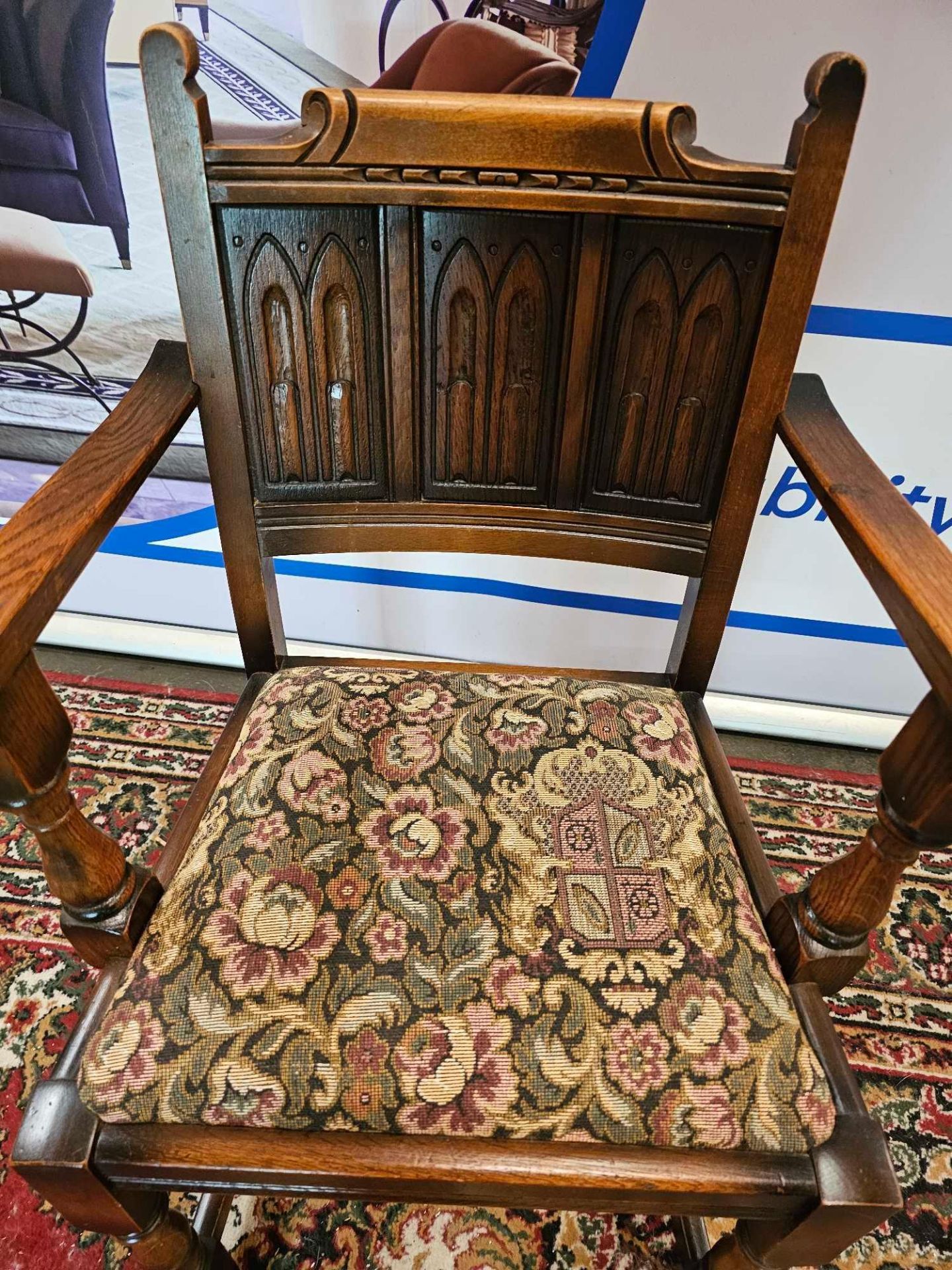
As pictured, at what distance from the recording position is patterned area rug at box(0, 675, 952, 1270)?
3.30 ft

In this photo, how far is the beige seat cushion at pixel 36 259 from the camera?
1.26 m

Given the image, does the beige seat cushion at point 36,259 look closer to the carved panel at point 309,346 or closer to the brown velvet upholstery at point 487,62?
the brown velvet upholstery at point 487,62

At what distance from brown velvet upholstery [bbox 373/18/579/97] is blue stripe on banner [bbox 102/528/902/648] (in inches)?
30.9

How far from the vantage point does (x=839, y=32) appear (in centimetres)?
100

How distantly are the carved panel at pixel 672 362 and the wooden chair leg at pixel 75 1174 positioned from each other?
727mm

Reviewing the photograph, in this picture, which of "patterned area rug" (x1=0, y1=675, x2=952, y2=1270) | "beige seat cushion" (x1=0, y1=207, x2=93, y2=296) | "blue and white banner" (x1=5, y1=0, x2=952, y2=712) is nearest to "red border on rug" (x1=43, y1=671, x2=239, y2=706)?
"patterned area rug" (x1=0, y1=675, x2=952, y2=1270)

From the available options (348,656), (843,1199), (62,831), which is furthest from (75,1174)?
(348,656)

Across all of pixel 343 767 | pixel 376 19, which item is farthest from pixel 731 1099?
pixel 376 19

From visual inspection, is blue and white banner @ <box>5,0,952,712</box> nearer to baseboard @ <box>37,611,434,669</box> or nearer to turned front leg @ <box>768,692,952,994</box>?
baseboard @ <box>37,611,434,669</box>

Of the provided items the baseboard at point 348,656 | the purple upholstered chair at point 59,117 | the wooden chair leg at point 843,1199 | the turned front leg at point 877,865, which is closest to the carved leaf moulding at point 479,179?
the turned front leg at point 877,865

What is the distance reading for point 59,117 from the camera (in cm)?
117

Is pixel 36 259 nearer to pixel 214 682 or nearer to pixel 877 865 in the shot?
pixel 214 682

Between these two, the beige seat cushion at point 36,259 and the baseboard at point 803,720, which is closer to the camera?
the beige seat cushion at point 36,259

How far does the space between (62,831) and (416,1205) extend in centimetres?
61
